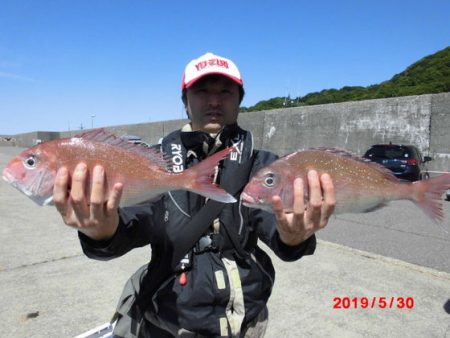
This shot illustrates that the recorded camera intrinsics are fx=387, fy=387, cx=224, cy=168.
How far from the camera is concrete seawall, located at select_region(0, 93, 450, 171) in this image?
13.9 m

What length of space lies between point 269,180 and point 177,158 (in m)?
0.50

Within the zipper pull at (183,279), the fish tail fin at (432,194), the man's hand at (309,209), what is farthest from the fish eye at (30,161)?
the fish tail fin at (432,194)

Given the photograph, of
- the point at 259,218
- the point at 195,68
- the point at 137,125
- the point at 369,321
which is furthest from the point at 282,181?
the point at 137,125

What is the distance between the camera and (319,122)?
18.3 meters

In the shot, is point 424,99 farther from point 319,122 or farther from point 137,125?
point 137,125

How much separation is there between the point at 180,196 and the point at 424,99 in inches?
578

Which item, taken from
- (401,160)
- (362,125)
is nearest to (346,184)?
(401,160)

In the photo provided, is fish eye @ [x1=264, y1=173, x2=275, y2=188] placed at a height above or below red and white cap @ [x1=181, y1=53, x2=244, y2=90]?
below

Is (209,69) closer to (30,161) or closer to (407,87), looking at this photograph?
(30,161)

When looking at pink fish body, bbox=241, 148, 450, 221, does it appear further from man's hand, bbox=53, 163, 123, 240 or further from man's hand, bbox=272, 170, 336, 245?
man's hand, bbox=53, 163, 123, 240

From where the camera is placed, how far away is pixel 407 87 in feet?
115

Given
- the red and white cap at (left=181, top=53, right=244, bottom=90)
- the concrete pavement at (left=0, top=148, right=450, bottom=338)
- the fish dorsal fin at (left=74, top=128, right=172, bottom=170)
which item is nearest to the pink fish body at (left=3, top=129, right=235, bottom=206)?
the fish dorsal fin at (left=74, top=128, right=172, bottom=170)

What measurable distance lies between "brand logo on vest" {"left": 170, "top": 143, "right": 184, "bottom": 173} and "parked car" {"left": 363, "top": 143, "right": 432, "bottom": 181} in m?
10.8

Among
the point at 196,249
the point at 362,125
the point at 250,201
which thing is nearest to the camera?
the point at 250,201
